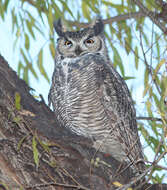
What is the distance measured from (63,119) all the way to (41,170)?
3.30ft

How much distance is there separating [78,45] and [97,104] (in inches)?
26.1

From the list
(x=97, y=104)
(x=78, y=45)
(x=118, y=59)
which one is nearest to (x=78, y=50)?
(x=78, y=45)

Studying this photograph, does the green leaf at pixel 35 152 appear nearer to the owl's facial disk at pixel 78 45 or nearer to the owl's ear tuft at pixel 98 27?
the owl's facial disk at pixel 78 45

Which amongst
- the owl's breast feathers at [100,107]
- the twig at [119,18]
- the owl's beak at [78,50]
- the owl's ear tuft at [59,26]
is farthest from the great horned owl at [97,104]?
the owl's ear tuft at [59,26]

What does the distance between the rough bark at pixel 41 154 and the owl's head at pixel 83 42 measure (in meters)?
1.13

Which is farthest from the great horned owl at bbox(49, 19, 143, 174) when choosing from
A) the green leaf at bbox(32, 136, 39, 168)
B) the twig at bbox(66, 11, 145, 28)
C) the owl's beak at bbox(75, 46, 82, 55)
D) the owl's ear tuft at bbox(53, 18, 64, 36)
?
the green leaf at bbox(32, 136, 39, 168)

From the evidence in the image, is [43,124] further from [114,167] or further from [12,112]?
[114,167]

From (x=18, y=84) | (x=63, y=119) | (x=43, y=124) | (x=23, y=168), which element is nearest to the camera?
(x=23, y=168)

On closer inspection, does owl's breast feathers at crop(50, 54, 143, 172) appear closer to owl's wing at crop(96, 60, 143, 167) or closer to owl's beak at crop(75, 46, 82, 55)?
owl's wing at crop(96, 60, 143, 167)

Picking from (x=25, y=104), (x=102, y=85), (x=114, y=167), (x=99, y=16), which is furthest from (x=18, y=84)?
(x=99, y=16)

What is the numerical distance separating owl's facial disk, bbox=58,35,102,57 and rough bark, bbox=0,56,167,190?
3.70ft

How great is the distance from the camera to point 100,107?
225cm

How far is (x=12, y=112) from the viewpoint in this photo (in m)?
1.47

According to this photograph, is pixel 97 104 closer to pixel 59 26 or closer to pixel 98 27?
pixel 98 27
